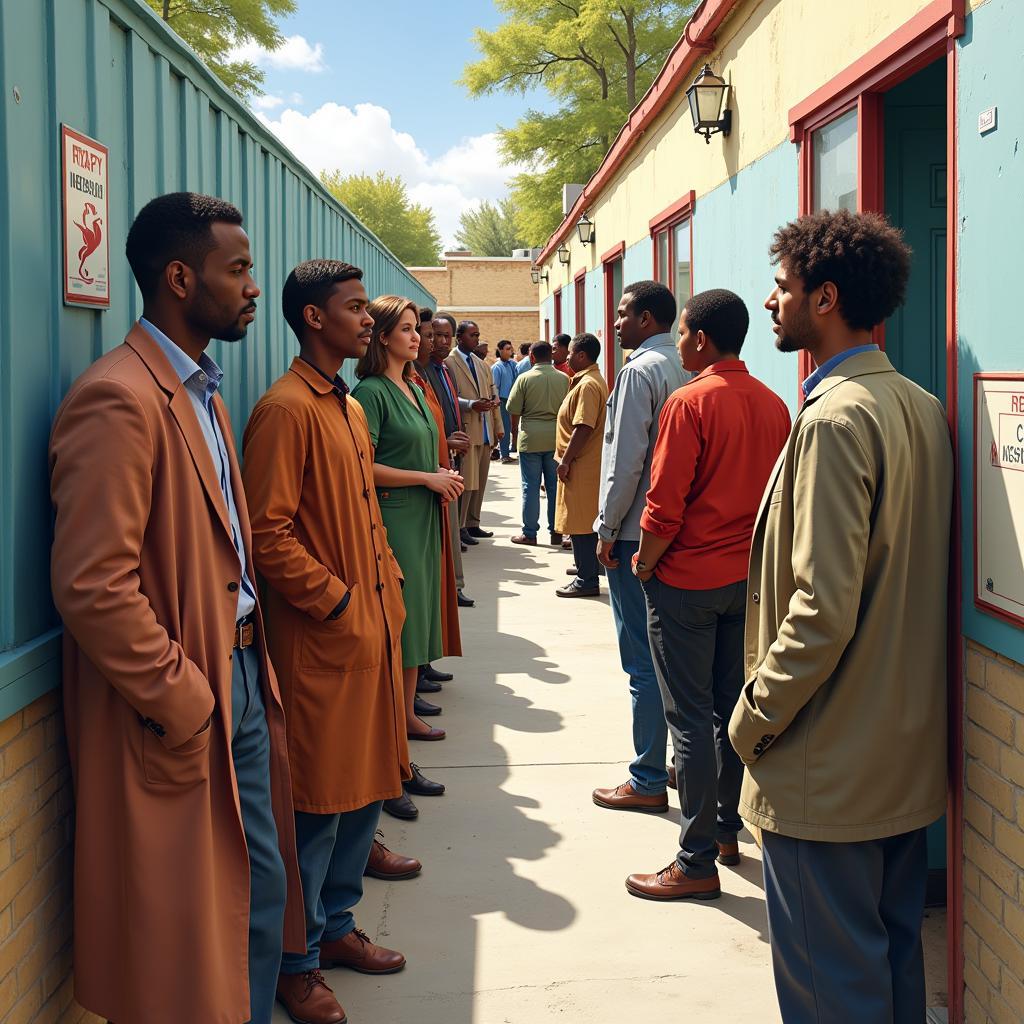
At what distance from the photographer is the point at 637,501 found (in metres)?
4.87

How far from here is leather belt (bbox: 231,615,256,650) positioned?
2.81 m

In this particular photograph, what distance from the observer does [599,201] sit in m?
15.9

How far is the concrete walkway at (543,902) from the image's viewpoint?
3.40 metres

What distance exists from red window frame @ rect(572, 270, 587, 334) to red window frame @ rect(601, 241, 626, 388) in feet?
9.24

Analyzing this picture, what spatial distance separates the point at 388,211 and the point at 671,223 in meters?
70.2

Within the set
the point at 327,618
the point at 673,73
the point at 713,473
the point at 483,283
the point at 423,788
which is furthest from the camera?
the point at 483,283

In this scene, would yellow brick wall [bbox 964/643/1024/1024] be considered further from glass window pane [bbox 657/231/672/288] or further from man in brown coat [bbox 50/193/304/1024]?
glass window pane [bbox 657/231/672/288]

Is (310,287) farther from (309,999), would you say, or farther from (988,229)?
(309,999)

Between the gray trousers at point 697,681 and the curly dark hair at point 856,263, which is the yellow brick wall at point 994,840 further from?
the gray trousers at point 697,681

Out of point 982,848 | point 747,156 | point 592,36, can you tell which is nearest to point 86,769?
point 982,848

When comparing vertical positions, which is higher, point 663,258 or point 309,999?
point 663,258

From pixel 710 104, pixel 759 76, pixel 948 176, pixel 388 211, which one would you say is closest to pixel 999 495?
pixel 948 176

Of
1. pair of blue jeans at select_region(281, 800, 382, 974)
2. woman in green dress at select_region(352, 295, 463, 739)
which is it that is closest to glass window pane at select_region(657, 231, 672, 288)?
woman in green dress at select_region(352, 295, 463, 739)

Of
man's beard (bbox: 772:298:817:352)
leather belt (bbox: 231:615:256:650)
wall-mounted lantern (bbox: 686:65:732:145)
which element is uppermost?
wall-mounted lantern (bbox: 686:65:732:145)
